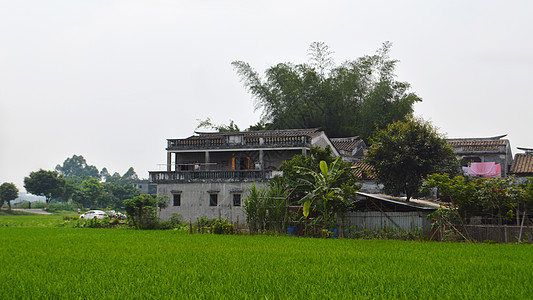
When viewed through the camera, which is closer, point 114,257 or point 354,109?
point 114,257

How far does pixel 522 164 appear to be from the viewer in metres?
33.0

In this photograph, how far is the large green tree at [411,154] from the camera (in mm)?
24484

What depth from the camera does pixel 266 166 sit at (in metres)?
32.4

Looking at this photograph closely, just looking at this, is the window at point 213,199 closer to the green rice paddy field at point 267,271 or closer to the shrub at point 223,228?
the shrub at point 223,228

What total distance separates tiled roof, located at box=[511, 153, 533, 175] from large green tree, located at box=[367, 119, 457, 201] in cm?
942

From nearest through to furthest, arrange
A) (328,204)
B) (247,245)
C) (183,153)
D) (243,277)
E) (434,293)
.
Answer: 1. (434,293)
2. (243,277)
3. (247,245)
4. (328,204)
5. (183,153)

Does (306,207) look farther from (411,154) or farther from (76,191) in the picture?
(76,191)

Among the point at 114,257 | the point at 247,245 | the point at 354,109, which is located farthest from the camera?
the point at 354,109

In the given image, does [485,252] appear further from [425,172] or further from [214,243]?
[425,172]

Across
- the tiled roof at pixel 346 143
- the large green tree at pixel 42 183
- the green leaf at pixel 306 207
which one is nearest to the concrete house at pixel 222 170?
the tiled roof at pixel 346 143

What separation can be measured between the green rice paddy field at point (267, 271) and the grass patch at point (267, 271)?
0.06 feet

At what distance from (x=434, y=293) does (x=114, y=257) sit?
8049mm

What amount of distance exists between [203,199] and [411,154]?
39.6ft

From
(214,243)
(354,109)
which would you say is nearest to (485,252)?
(214,243)
